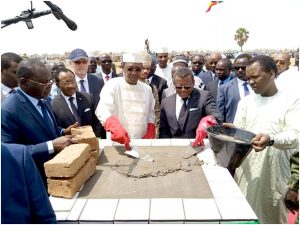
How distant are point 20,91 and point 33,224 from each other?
1.20 m

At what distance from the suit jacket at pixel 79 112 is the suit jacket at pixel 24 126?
1.01 metres

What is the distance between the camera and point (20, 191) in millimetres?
1378

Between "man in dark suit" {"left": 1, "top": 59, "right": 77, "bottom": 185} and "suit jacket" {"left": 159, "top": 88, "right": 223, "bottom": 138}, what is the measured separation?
4.44 ft

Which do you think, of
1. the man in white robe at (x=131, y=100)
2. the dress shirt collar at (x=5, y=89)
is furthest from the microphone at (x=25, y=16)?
the man in white robe at (x=131, y=100)

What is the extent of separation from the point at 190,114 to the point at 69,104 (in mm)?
1394

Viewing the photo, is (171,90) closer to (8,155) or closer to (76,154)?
(76,154)

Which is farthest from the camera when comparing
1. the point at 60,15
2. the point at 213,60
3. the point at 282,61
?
the point at 213,60

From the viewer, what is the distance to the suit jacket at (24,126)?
2.20 m

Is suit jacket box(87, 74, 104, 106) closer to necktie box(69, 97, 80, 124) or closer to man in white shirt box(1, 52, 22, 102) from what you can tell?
necktie box(69, 97, 80, 124)

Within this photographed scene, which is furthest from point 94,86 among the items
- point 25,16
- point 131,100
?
point 25,16

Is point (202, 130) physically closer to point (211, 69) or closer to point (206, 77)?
point (206, 77)

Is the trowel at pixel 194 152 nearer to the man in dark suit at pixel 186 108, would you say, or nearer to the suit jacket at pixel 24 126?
the man in dark suit at pixel 186 108

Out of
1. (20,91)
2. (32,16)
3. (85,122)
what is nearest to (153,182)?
(20,91)

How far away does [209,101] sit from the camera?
132 inches
